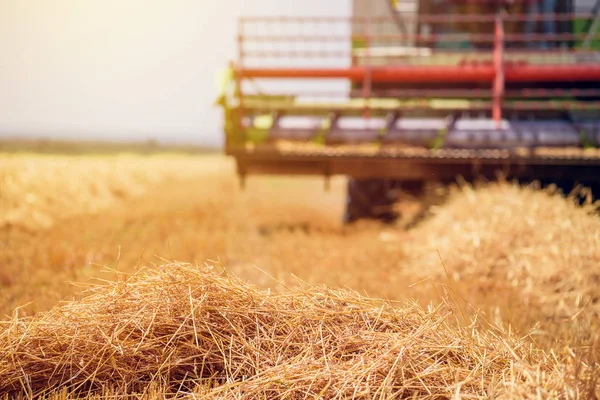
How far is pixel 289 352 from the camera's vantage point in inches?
97.3

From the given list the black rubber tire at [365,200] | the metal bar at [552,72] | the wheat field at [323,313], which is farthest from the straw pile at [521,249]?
the black rubber tire at [365,200]

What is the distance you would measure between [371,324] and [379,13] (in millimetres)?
7813

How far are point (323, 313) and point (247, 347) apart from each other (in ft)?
1.25

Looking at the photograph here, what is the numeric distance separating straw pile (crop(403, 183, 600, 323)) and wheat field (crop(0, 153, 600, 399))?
15mm

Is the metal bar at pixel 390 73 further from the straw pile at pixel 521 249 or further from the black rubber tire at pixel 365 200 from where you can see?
the straw pile at pixel 521 249

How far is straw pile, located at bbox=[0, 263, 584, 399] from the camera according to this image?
2.21 meters

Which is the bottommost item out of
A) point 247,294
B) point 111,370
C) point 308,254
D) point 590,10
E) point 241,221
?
point 241,221

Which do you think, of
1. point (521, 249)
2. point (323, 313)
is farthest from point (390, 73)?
point (323, 313)

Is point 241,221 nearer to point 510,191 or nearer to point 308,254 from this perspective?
point 308,254

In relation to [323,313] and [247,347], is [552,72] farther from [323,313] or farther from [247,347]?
[247,347]

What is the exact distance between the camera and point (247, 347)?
245 centimetres

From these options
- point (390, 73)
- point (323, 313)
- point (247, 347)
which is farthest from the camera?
point (390, 73)

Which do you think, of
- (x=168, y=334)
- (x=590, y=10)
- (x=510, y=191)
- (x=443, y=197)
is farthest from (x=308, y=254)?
(x=590, y=10)

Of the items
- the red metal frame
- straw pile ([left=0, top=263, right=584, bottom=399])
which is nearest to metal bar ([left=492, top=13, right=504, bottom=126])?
the red metal frame
